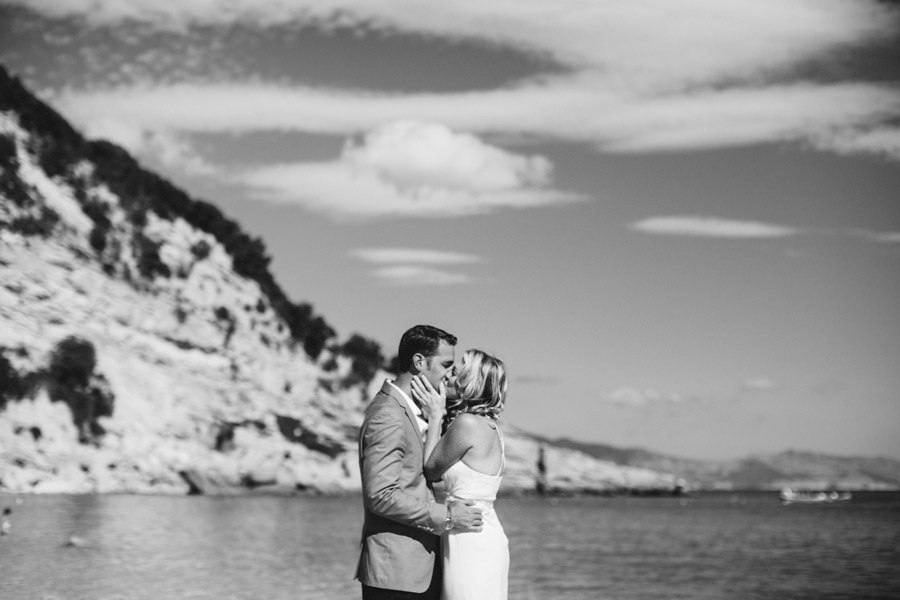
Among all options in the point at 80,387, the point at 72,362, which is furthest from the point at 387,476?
the point at 72,362

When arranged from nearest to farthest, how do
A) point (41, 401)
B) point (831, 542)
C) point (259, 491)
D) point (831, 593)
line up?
point (831, 593) → point (831, 542) → point (41, 401) → point (259, 491)

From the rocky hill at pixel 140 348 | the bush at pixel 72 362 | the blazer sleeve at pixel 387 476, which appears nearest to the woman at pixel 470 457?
the blazer sleeve at pixel 387 476

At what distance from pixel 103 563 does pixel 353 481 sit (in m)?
59.7

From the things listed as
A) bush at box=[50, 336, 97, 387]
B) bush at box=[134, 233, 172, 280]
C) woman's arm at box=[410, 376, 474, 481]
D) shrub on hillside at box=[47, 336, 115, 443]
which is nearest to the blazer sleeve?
woman's arm at box=[410, 376, 474, 481]

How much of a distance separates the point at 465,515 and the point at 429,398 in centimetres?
83

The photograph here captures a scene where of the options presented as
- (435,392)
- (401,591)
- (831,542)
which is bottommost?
(831,542)

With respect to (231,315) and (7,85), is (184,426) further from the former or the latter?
(7,85)

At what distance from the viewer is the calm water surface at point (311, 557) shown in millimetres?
24328

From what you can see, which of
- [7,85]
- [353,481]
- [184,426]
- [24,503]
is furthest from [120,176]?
[24,503]

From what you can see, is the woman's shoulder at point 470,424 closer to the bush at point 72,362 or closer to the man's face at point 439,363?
the man's face at point 439,363

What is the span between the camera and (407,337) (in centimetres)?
682

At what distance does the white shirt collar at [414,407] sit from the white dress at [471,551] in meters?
0.38

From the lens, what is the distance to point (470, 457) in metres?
7.12

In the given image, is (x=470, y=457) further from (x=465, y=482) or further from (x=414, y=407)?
(x=414, y=407)
